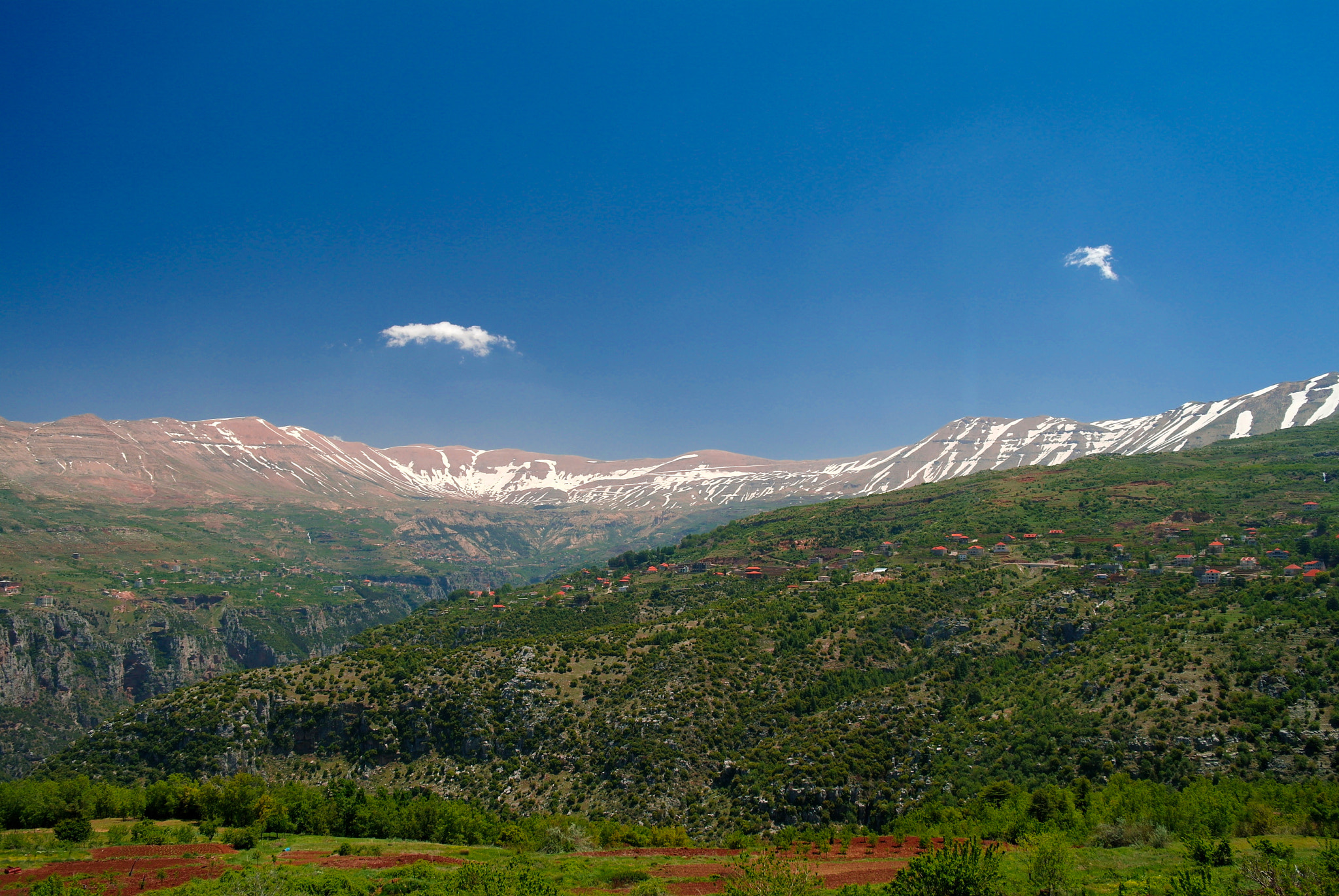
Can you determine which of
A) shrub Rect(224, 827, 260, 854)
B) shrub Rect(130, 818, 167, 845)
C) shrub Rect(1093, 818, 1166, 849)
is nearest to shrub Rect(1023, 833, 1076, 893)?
shrub Rect(1093, 818, 1166, 849)

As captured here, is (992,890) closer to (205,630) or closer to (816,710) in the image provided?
(816,710)

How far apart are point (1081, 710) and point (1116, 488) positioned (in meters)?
95.9

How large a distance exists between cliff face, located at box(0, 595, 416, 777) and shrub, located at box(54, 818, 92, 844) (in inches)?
4861

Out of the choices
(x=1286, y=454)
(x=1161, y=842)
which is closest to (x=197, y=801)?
(x=1161, y=842)

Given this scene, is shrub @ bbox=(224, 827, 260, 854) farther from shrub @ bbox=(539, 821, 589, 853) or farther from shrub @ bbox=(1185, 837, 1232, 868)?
shrub @ bbox=(1185, 837, 1232, 868)

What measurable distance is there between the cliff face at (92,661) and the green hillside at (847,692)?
312ft

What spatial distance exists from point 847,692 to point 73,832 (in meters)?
60.0

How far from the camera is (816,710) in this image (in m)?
60.3

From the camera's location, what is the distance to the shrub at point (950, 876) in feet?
58.4

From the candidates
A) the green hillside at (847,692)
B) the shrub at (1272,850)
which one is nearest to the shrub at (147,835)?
the green hillside at (847,692)

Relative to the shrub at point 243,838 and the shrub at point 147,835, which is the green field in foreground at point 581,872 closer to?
the shrub at point 243,838

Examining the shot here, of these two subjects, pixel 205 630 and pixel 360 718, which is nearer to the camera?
pixel 360 718

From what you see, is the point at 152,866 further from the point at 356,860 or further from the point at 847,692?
the point at 847,692

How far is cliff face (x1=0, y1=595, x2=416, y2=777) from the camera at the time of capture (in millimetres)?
133000
